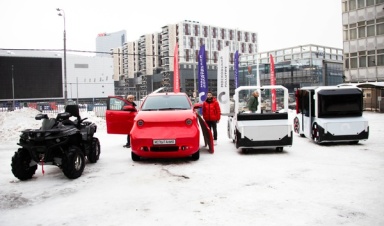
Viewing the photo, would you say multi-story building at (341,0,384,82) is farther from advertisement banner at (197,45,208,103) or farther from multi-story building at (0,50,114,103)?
multi-story building at (0,50,114,103)

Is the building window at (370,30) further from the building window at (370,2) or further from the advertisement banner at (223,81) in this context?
the advertisement banner at (223,81)

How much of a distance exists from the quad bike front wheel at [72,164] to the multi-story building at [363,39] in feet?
109

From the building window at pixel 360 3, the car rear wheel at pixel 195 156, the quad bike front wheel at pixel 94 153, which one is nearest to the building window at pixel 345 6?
the building window at pixel 360 3

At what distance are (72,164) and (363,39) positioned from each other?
34.8m

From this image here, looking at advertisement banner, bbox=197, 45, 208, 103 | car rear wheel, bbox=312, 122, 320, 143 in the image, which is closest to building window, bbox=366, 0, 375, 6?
advertisement banner, bbox=197, 45, 208, 103

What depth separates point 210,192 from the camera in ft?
17.8

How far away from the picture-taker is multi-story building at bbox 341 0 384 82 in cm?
3228

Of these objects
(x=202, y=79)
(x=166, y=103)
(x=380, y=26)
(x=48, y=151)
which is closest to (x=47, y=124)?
(x=48, y=151)

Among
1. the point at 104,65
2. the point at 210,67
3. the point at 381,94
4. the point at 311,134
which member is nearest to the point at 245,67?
the point at 210,67

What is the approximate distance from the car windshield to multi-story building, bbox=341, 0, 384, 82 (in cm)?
2994

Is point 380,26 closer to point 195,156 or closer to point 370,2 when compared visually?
point 370,2

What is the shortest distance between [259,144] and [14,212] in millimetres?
6164

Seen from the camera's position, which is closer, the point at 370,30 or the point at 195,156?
the point at 195,156

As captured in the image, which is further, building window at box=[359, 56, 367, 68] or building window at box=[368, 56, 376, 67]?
building window at box=[359, 56, 367, 68]
